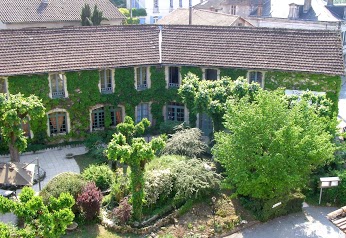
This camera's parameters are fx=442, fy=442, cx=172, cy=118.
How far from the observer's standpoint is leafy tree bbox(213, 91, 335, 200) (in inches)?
853

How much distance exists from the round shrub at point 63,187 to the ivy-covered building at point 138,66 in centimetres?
910

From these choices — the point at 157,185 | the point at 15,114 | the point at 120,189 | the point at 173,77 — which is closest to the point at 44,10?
the point at 173,77

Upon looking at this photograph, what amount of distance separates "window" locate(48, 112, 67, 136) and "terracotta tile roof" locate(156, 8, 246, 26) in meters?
22.4

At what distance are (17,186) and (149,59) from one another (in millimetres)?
13522

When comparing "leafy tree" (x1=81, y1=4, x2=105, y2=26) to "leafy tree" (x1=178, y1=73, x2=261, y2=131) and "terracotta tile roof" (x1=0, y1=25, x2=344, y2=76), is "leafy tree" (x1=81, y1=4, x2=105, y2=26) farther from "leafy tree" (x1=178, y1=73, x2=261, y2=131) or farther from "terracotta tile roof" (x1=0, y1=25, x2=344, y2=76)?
"leafy tree" (x1=178, y1=73, x2=261, y2=131)

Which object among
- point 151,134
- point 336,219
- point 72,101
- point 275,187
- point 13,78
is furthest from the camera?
point 151,134

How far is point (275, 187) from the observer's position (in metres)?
22.4

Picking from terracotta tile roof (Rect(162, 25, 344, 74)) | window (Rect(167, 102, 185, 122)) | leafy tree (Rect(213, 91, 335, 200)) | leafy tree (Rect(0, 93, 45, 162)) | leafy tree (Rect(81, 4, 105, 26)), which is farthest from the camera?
leafy tree (Rect(81, 4, 105, 26))

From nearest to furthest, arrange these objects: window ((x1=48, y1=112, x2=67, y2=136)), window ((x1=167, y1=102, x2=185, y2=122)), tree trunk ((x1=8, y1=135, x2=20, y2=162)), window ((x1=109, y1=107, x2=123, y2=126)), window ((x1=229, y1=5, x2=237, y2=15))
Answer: tree trunk ((x1=8, y1=135, x2=20, y2=162)) → window ((x1=48, y1=112, x2=67, y2=136)) → window ((x1=109, y1=107, x2=123, y2=126)) → window ((x1=167, y1=102, x2=185, y2=122)) → window ((x1=229, y1=5, x2=237, y2=15))

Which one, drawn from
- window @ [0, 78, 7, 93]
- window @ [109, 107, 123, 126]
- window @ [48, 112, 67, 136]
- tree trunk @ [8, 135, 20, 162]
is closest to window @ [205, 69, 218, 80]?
window @ [109, 107, 123, 126]

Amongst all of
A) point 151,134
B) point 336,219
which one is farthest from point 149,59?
point 336,219

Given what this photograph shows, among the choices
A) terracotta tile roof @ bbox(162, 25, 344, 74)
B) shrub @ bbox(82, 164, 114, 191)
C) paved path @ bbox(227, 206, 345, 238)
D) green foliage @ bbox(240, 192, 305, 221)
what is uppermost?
terracotta tile roof @ bbox(162, 25, 344, 74)

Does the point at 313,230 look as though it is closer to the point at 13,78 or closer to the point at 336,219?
the point at 336,219

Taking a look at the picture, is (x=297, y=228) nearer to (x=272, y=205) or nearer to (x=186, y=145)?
(x=272, y=205)
